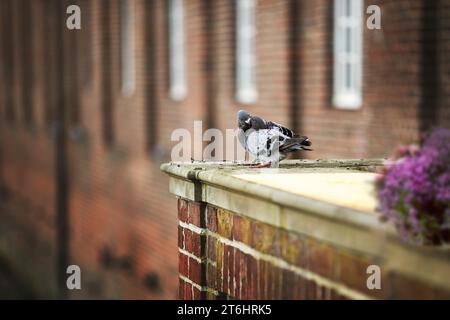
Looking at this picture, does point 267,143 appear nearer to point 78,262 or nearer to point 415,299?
point 415,299

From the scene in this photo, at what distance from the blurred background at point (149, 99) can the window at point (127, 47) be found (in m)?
0.03

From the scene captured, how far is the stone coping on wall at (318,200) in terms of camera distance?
3.13 meters

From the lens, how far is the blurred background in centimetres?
1041

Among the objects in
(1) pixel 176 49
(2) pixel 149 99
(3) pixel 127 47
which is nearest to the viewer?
(1) pixel 176 49

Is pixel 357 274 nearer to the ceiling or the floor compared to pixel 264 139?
nearer to the floor

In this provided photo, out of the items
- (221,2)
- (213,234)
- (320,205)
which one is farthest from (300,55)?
(320,205)

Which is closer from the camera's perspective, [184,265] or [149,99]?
[184,265]

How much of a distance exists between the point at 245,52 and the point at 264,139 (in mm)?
9712

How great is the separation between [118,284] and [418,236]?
58.2 ft

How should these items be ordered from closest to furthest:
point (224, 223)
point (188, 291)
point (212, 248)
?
point (224, 223)
point (212, 248)
point (188, 291)

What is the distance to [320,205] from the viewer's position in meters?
3.50

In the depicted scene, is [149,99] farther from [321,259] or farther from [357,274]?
[357,274]

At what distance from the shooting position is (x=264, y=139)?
5418 millimetres

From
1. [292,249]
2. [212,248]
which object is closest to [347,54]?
[212,248]
